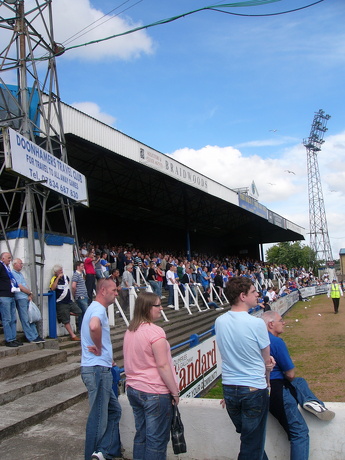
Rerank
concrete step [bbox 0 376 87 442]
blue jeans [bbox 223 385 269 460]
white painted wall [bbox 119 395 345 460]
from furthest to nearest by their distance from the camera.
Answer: concrete step [bbox 0 376 87 442], white painted wall [bbox 119 395 345 460], blue jeans [bbox 223 385 269 460]

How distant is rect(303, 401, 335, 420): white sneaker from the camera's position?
3.41 metres

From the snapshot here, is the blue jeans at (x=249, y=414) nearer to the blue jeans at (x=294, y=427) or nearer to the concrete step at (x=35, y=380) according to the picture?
the blue jeans at (x=294, y=427)

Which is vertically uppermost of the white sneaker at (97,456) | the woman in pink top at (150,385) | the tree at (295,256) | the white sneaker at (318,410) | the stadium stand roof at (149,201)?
the stadium stand roof at (149,201)

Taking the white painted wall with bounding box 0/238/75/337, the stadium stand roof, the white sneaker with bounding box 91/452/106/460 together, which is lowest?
the white sneaker with bounding box 91/452/106/460

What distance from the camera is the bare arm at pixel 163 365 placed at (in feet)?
9.78

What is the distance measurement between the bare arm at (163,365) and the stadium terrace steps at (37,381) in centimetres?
237

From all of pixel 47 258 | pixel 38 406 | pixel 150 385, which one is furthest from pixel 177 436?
pixel 47 258

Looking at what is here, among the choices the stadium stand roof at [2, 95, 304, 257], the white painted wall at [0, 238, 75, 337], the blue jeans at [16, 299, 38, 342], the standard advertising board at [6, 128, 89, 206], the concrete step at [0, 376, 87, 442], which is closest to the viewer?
the concrete step at [0, 376, 87, 442]

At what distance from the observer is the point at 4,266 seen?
652cm

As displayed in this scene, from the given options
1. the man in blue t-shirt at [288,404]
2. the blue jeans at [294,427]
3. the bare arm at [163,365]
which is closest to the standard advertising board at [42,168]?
the bare arm at [163,365]

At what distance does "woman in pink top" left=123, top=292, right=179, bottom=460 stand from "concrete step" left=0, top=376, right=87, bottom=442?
1526 millimetres

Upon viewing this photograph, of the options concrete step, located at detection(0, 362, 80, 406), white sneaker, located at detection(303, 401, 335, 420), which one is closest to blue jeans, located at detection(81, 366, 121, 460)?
white sneaker, located at detection(303, 401, 335, 420)

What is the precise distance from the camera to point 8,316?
6.37m

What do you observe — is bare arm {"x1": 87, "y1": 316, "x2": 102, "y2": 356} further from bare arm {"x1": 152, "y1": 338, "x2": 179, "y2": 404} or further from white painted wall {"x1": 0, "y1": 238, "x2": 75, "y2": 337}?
white painted wall {"x1": 0, "y1": 238, "x2": 75, "y2": 337}
